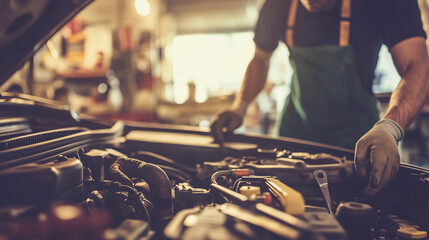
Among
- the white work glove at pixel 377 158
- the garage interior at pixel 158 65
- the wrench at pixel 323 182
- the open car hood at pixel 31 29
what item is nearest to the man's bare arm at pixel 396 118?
the white work glove at pixel 377 158

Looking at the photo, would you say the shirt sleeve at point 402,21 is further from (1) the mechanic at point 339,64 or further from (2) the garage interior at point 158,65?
(2) the garage interior at point 158,65

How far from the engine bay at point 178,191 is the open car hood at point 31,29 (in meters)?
0.17

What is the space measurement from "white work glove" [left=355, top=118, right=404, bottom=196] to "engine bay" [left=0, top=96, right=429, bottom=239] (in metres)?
0.03

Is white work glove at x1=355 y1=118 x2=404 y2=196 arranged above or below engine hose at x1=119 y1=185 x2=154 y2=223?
above

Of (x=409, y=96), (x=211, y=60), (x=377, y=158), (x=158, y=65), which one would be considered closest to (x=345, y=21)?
(x=409, y=96)

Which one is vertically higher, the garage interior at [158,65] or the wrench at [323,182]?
the garage interior at [158,65]

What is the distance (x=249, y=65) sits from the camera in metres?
1.87

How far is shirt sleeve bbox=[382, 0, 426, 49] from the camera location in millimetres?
1277

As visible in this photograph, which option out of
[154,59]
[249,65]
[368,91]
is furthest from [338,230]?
[154,59]

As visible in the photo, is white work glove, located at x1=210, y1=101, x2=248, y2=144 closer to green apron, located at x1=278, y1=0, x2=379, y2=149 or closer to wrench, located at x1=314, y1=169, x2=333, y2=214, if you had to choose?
green apron, located at x1=278, y1=0, x2=379, y2=149

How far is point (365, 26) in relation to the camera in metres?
1.42

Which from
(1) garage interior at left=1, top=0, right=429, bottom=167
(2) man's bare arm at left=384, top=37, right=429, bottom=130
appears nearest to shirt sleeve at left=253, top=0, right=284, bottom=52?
(2) man's bare arm at left=384, top=37, right=429, bottom=130

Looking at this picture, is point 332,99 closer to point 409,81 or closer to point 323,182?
point 409,81

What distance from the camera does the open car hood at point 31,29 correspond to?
36.8 inches
